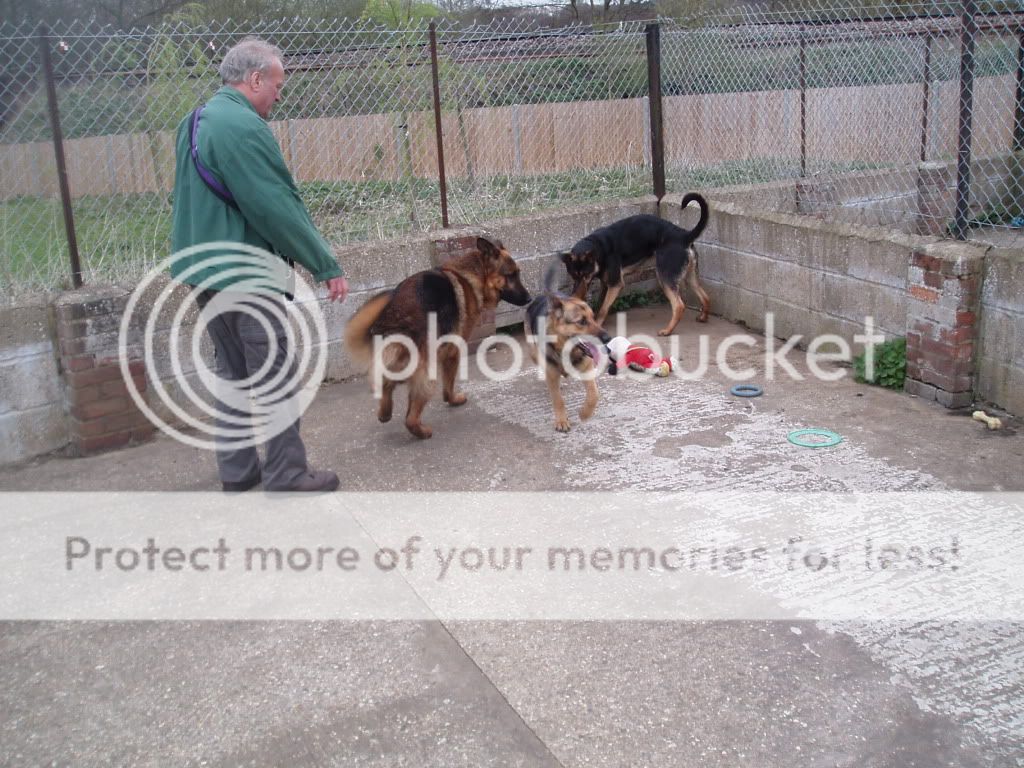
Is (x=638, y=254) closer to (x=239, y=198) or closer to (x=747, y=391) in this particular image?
(x=747, y=391)

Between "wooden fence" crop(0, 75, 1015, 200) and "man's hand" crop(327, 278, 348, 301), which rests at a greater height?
"wooden fence" crop(0, 75, 1015, 200)

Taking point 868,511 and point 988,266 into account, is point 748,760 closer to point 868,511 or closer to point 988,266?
point 868,511

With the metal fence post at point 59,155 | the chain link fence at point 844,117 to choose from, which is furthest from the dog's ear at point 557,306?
the chain link fence at point 844,117

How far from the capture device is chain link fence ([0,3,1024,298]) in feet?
19.9

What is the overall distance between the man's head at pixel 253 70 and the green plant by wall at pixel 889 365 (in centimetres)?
406

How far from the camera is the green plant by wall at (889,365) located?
5703mm

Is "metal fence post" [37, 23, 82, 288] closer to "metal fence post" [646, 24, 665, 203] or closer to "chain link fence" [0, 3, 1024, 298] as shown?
"chain link fence" [0, 3, 1024, 298]

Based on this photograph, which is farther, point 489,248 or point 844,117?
point 844,117

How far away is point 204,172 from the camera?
13.7 feet

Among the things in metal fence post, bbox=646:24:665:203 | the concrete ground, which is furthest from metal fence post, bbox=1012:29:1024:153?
the concrete ground

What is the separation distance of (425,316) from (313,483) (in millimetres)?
1173

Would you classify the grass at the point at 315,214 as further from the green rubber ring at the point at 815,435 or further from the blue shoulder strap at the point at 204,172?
the green rubber ring at the point at 815,435

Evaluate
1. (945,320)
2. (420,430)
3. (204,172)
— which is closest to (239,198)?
(204,172)

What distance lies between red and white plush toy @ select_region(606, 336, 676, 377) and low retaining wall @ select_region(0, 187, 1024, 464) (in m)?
1.15
